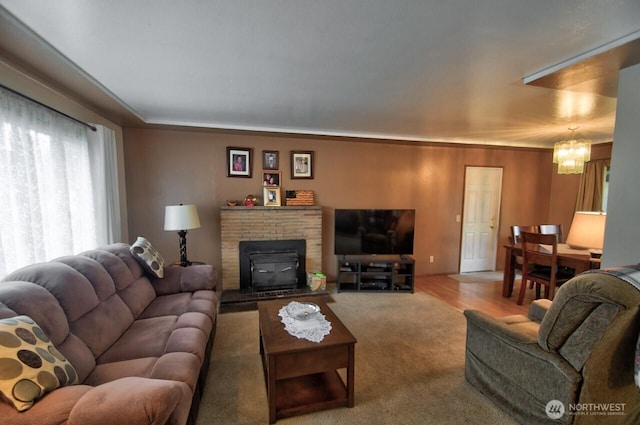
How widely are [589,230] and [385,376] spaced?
2276 mm

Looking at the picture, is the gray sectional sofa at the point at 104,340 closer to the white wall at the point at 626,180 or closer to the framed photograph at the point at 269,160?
the framed photograph at the point at 269,160

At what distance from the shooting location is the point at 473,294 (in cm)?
414

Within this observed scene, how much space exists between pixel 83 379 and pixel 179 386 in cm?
74

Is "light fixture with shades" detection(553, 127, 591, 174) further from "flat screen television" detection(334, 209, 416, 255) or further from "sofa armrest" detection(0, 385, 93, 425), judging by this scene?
"sofa armrest" detection(0, 385, 93, 425)

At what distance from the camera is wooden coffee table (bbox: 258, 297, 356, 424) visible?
68.8 inches

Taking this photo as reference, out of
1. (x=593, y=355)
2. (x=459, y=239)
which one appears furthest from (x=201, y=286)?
(x=459, y=239)

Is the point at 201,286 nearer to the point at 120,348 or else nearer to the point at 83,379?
the point at 120,348

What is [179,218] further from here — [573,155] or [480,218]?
[480,218]

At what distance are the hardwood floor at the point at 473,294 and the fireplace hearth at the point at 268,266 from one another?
6.65ft

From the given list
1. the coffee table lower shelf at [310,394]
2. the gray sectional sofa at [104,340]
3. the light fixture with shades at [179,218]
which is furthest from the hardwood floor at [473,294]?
the light fixture with shades at [179,218]

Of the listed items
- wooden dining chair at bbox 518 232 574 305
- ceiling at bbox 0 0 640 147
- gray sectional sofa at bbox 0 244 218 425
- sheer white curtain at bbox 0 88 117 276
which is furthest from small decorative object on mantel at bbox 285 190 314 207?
wooden dining chair at bbox 518 232 574 305

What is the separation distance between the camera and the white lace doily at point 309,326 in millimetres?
1894

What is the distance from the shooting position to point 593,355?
1.43 m
